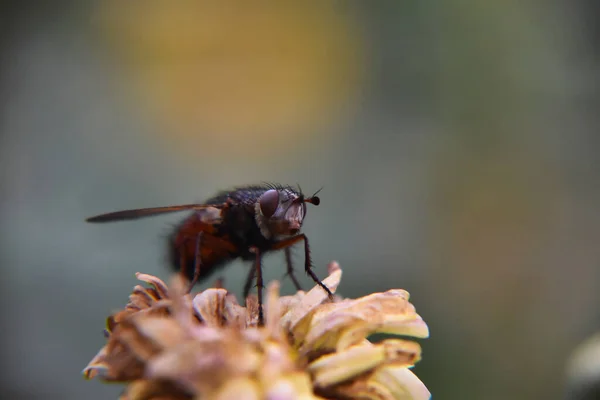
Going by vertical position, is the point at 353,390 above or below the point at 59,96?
below

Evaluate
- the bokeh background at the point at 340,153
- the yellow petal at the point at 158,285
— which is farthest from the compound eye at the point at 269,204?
the bokeh background at the point at 340,153

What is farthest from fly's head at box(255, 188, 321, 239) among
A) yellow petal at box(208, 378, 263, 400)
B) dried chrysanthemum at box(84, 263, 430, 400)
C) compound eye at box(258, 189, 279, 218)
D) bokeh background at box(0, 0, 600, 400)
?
bokeh background at box(0, 0, 600, 400)

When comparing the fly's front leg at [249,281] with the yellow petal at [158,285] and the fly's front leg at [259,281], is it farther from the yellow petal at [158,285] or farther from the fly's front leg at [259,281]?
the yellow petal at [158,285]

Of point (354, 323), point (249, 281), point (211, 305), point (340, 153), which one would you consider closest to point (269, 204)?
point (249, 281)

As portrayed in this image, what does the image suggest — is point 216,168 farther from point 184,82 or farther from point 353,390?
point 353,390

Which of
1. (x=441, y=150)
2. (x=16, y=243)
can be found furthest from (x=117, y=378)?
(x=441, y=150)

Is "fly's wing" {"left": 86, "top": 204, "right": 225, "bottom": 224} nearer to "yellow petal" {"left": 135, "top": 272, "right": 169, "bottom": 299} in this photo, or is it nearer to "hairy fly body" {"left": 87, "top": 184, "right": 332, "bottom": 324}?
"hairy fly body" {"left": 87, "top": 184, "right": 332, "bottom": 324}
